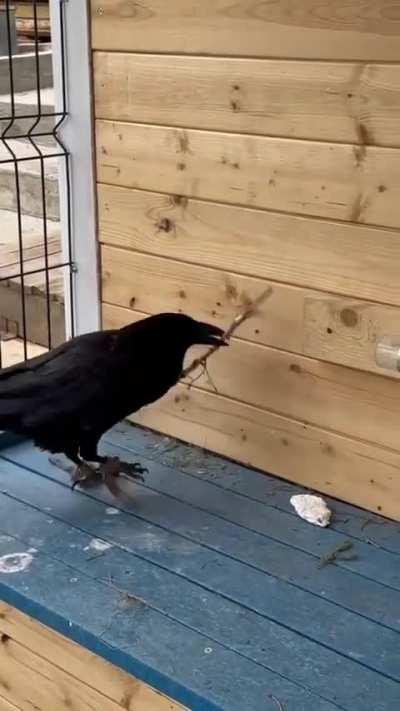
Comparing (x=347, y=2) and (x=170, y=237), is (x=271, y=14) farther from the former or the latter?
(x=170, y=237)

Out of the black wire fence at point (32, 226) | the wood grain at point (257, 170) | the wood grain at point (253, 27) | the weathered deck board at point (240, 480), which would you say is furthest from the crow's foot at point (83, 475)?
the wood grain at point (253, 27)

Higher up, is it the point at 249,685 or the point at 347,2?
the point at 347,2

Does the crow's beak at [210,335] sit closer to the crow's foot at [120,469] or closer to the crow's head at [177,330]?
the crow's head at [177,330]

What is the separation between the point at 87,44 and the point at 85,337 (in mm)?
617

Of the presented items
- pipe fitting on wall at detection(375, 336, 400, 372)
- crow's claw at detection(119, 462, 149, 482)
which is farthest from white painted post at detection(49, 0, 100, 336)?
pipe fitting on wall at detection(375, 336, 400, 372)

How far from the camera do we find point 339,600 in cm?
156

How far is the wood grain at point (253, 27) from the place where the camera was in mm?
1535

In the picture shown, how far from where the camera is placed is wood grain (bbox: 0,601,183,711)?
1430 mm

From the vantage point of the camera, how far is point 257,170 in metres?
1.76

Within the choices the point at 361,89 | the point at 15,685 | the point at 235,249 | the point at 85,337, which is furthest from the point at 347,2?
the point at 15,685

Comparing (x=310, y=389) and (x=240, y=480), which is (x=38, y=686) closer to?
(x=240, y=480)

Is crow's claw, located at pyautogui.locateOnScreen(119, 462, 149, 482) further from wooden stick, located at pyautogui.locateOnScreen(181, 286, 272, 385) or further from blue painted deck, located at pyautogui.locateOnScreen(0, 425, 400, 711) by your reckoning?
wooden stick, located at pyautogui.locateOnScreen(181, 286, 272, 385)

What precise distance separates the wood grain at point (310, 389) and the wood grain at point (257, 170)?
11.4 inches

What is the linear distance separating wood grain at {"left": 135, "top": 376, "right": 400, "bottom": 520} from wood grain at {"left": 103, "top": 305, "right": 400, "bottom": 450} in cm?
2
